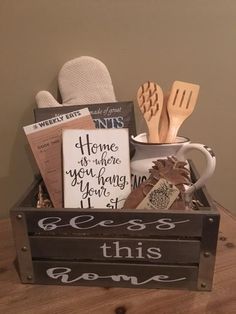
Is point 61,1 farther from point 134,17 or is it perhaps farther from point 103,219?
point 103,219

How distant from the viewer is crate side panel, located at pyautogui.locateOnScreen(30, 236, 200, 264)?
486mm

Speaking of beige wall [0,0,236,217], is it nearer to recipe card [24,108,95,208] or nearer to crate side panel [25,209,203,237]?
recipe card [24,108,95,208]

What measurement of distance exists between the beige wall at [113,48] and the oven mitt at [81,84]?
38 millimetres

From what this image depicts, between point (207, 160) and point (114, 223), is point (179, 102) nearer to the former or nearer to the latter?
point (207, 160)

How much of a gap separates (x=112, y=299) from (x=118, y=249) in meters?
0.08

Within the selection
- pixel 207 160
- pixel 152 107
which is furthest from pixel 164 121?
pixel 207 160

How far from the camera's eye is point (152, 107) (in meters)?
0.63

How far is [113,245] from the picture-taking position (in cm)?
49

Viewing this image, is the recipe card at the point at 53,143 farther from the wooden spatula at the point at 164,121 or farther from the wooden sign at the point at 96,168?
the wooden spatula at the point at 164,121

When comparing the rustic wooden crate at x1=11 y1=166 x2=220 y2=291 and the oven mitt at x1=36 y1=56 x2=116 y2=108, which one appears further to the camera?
the oven mitt at x1=36 y1=56 x2=116 y2=108

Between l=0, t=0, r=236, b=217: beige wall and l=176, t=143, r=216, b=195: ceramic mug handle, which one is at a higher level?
l=0, t=0, r=236, b=217: beige wall

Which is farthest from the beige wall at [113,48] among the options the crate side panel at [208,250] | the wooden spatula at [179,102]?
the crate side panel at [208,250]

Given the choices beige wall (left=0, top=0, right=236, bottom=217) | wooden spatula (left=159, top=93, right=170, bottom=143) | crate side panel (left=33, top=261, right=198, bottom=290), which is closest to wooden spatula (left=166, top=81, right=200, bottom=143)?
wooden spatula (left=159, top=93, right=170, bottom=143)

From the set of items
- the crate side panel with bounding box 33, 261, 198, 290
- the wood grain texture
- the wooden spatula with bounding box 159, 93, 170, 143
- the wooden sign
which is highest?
the wooden spatula with bounding box 159, 93, 170, 143
